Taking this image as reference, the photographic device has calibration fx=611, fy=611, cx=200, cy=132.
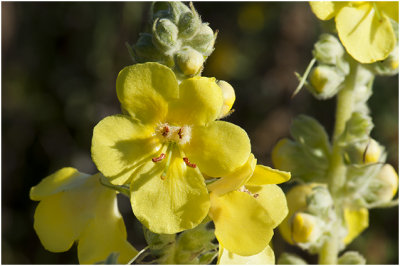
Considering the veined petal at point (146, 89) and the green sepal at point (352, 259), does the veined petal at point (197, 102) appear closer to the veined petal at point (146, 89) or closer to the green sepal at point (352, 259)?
the veined petal at point (146, 89)

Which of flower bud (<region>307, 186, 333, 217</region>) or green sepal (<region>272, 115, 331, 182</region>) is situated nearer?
flower bud (<region>307, 186, 333, 217</region>)

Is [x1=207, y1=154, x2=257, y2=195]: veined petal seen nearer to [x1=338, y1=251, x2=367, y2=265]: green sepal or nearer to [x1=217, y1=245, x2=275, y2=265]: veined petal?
[x1=217, y1=245, x2=275, y2=265]: veined petal

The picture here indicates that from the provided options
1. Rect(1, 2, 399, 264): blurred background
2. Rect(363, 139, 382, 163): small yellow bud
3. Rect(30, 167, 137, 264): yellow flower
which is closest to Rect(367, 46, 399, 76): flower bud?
Rect(363, 139, 382, 163): small yellow bud

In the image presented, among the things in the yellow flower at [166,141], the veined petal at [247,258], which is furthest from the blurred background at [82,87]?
the yellow flower at [166,141]

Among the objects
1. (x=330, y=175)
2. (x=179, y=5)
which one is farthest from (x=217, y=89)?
(x=330, y=175)

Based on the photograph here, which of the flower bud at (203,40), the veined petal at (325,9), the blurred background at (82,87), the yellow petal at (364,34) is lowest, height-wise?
the blurred background at (82,87)

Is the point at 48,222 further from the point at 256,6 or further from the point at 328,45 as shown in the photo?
the point at 256,6

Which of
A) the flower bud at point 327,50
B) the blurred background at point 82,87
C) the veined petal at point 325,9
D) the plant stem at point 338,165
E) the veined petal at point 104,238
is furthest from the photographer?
the blurred background at point 82,87
